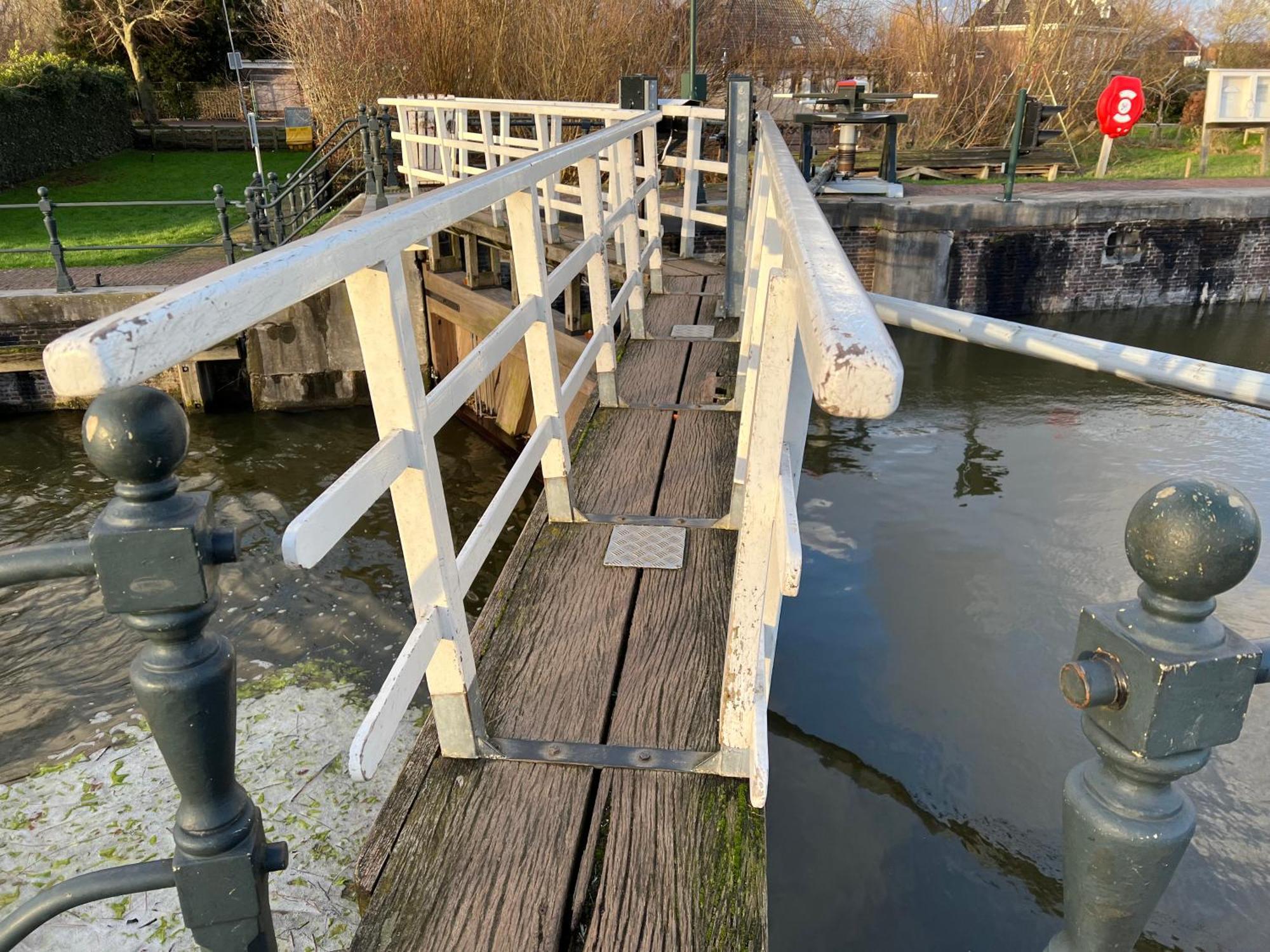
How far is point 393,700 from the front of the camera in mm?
1790

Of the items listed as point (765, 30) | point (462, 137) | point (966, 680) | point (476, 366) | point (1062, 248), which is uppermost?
point (765, 30)

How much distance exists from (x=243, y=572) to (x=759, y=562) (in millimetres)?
6895

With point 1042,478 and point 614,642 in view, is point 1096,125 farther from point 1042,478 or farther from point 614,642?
point 614,642

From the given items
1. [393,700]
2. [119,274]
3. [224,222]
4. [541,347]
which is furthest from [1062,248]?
[393,700]

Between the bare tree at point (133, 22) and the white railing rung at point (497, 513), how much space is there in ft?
109

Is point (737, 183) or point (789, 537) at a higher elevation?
point (737, 183)

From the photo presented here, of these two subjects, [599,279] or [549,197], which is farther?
[549,197]

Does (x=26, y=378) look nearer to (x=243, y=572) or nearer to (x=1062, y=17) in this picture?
(x=243, y=572)

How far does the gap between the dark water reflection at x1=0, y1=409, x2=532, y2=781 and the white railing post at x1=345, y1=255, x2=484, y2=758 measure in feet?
13.8

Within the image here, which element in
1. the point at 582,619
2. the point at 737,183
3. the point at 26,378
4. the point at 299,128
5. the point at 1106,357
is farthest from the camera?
the point at 299,128

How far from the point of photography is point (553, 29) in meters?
14.8

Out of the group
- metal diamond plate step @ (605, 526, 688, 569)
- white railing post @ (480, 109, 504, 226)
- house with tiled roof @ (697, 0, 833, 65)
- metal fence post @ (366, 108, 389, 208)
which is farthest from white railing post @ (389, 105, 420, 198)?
house with tiled roof @ (697, 0, 833, 65)

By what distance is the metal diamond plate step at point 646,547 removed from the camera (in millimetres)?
3117

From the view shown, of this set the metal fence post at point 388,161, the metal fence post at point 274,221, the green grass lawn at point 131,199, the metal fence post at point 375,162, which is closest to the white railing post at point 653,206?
the metal fence post at point 274,221
